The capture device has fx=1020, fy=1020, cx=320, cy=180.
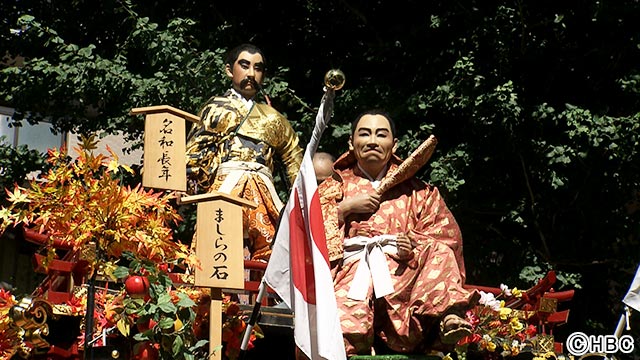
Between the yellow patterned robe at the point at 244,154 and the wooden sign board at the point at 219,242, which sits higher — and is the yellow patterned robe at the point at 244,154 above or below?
above

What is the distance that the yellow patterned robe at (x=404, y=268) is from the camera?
5.80 metres

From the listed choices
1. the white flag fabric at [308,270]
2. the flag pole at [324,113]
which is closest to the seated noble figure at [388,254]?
the white flag fabric at [308,270]

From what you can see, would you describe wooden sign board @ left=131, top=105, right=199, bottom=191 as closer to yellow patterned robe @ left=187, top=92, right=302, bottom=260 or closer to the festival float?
the festival float

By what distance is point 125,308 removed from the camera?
202 inches

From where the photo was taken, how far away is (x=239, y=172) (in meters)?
7.17

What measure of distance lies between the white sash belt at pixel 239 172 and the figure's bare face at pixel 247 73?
558 mm

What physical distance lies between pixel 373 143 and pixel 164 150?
A: 1.28 m

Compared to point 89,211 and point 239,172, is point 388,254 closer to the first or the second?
point 239,172

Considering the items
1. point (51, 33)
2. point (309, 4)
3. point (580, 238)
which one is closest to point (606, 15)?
point (580, 238)

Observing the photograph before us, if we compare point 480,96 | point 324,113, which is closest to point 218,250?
point 324,113

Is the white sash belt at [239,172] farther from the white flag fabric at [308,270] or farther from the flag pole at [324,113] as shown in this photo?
the flag pole at [324,113]

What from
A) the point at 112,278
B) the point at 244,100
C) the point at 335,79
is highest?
the point at 244,100

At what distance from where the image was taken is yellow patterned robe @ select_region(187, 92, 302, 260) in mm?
7105

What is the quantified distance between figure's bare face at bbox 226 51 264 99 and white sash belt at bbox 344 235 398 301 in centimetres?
176
